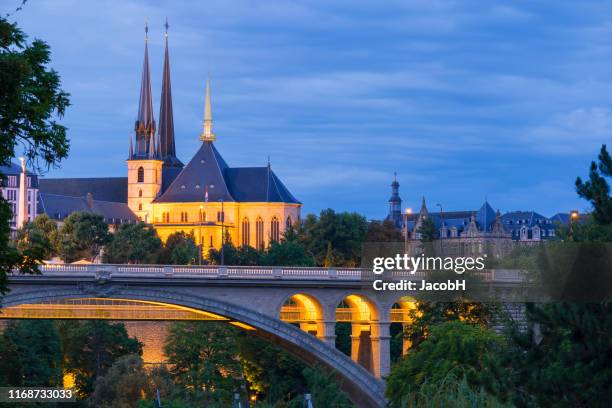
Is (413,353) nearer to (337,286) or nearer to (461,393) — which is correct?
(337,286)

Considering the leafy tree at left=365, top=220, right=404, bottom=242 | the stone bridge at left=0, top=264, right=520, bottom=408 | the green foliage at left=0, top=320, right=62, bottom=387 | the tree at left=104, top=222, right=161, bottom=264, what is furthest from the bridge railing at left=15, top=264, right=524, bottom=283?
the tree at left=104, top=222, right=161, bottom=264

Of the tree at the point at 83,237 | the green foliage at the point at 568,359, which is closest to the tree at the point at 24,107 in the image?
the green foliage at the point at 568,359

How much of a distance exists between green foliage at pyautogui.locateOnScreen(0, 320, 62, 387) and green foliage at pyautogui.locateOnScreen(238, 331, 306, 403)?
12.8 meters

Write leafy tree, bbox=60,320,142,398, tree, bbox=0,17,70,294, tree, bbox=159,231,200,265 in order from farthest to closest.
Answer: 1. tree, bbox=159,231,200,265
2. leafy tree, bbox=60,320,142,398
3. tree, bbox=0,17,70,294

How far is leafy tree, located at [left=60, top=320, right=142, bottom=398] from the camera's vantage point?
107 metres

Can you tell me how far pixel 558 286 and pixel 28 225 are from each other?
12153 centimetres

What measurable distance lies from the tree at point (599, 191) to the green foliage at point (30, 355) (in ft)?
172

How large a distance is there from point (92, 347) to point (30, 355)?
15074mm

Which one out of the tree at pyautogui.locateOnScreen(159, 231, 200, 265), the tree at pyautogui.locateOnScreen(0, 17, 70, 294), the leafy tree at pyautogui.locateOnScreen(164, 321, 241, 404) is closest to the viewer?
the tree at pyautogui.locateOnScreen(0, 17, 70, 294)

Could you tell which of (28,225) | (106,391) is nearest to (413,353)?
(106,391)

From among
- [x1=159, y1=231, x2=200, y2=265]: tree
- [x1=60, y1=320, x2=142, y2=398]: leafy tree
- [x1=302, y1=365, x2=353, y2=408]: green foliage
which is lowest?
[x1=302, y1=365, x2=353, y2=408]: green foliage

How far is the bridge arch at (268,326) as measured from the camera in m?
73.0

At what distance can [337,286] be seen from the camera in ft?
263

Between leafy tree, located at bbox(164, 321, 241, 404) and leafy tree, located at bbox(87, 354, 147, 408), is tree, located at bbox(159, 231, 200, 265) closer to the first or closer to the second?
leafy tree, located at bbox(164, 321, 241, 404)
